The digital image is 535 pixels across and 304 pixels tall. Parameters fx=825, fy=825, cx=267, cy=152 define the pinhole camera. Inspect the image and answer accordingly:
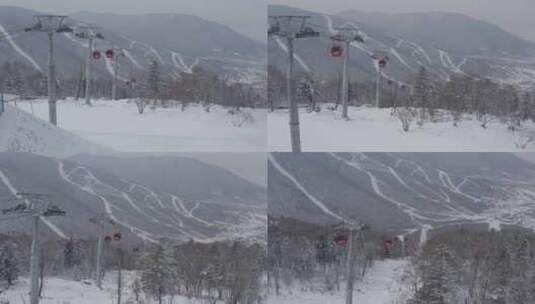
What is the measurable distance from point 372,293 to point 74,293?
5.15ft

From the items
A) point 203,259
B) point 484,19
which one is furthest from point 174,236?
point 484,19

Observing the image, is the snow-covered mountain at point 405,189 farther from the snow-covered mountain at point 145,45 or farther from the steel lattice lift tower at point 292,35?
the snow-covered mountain at point 145,45

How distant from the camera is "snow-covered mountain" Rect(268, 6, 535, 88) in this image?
13.7 ft

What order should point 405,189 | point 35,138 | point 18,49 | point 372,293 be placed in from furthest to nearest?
point 405,189 < point 372,293 < point 35,138 < point 18,49

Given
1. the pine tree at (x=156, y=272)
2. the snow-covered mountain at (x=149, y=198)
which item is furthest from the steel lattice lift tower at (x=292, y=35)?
the pine tree at (x=156, y=272)

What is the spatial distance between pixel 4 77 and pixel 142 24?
72cm

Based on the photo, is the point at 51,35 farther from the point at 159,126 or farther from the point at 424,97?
the point at 424,97

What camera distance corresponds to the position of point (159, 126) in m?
4.06

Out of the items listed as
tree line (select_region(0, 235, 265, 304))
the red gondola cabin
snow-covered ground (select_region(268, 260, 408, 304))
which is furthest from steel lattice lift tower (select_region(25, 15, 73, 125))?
snow-covered ground (select_region(268, 260, 408, 304))

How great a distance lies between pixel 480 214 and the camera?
4.57 meters

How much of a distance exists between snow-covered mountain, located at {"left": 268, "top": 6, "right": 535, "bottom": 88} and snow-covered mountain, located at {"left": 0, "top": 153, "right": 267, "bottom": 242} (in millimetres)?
728

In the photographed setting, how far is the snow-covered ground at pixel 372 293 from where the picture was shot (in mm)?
4402

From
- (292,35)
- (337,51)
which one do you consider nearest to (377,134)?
(337,51)

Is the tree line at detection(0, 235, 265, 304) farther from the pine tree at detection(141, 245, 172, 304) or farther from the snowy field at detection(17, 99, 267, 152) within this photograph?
the snowy field at detection(17, 99, 267, 152)
